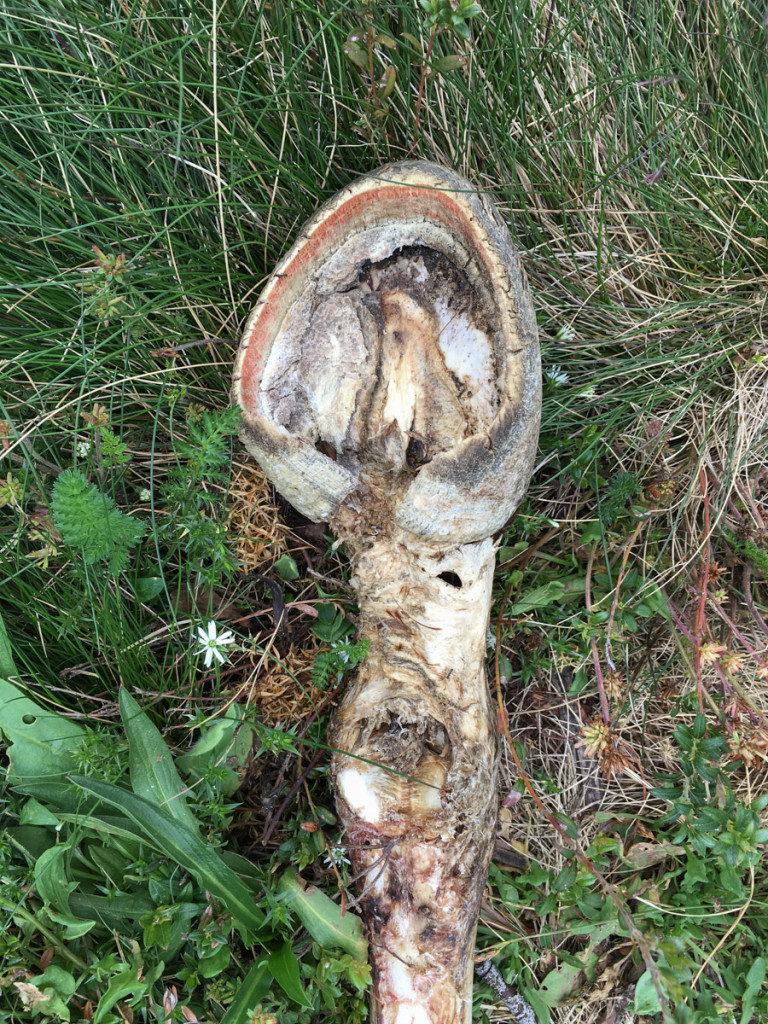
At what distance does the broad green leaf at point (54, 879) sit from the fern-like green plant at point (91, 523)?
86 centimetres

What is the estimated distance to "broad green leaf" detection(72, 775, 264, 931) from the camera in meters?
1.92

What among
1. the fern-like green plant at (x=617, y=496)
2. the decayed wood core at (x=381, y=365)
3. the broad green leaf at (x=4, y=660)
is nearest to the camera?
the decayed wood core at (x=381, y=365)

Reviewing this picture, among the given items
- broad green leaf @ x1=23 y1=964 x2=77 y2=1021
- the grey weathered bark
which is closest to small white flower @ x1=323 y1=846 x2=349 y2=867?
the grey weathered bark

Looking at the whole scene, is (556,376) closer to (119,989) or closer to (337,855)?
(337,855)

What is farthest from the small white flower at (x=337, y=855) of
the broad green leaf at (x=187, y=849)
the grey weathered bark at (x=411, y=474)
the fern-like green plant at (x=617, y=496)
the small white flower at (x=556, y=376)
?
the small white flower at (x=556, y=376)

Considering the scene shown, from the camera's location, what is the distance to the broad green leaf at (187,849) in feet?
6.29

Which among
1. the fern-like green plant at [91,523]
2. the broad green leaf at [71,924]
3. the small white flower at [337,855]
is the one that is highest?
the fern-like green plant at [91,523]

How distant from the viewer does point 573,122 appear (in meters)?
2.36

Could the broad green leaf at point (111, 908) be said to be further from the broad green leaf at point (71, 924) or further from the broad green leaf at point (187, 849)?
the broad green leaf at point (187, 849)

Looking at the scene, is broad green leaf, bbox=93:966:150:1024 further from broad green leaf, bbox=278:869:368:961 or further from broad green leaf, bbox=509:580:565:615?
broad green leaf, bbox=509:580:565:615

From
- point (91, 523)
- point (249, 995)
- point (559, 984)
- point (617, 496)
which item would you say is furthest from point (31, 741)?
point (617, 496)

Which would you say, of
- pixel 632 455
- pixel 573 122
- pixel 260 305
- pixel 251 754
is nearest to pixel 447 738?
pixel 251 754

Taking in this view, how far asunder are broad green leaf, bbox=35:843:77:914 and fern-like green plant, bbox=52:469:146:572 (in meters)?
0.86

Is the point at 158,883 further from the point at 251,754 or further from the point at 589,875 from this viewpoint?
the point at 589,875
